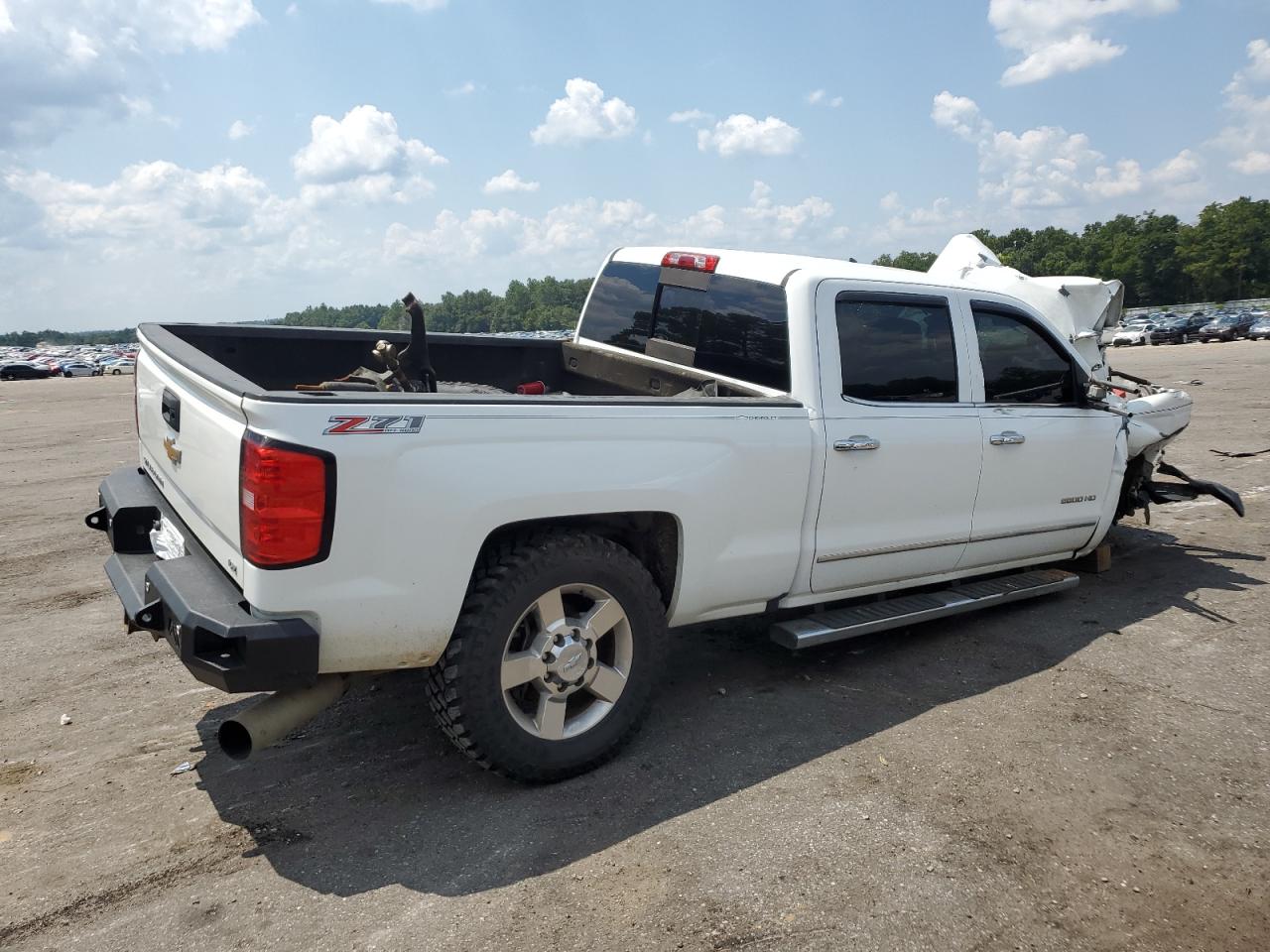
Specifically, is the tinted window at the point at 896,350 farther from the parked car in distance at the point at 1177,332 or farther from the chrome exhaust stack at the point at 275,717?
the parked car in distance at the point at 1177,332

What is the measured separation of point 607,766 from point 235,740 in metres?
1.37

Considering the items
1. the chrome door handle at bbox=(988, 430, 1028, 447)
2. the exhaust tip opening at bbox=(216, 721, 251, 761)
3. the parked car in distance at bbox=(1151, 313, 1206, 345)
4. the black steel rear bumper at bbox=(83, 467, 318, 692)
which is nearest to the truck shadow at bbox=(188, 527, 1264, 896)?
the exhaust tip opening at bbox=(216, 721, 251, 761)

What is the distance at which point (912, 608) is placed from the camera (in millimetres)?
4645

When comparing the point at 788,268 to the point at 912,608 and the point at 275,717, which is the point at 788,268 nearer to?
the point at 912,608

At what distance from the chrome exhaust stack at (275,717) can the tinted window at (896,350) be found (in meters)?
2.47

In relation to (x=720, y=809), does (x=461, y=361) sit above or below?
above

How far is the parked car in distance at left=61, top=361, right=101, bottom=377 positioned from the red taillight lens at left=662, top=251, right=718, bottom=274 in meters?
68.1

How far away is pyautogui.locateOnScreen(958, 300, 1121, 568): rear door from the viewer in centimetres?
483

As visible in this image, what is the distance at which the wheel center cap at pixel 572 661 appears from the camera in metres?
3.42

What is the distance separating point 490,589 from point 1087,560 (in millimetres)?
4563

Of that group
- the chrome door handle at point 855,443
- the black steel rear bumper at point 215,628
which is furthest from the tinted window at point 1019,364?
the black steel rear bumper at point 215,628

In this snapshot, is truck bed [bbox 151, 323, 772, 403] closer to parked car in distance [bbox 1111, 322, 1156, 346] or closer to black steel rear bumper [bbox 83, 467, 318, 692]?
black steel rear bumper [bbox 83, 467, 318, 692]

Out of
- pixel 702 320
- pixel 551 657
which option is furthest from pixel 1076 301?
pixel 551 657

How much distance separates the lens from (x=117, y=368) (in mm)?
70562
